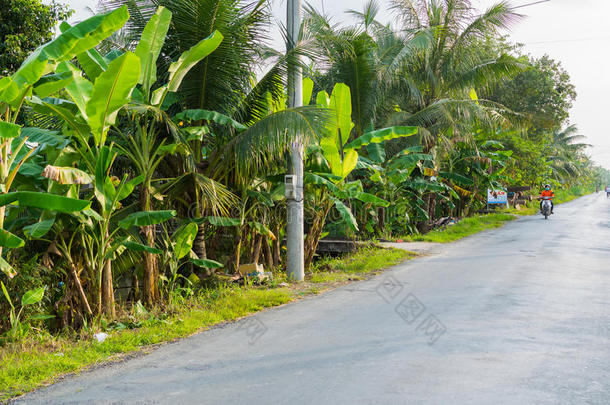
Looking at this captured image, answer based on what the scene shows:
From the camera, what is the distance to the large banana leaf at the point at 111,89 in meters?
5.73

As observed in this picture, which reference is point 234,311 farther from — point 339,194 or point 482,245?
point 482,245

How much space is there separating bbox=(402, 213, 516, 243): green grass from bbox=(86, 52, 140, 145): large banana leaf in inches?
429

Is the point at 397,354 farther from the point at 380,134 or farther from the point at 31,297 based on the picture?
the point at 380,134

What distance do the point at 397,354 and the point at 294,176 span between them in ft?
14.6

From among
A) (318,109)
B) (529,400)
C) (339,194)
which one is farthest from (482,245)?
(529,400)

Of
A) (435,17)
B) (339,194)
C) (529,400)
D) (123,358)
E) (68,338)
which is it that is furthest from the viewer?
(435,17)

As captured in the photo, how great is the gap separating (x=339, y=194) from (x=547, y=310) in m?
4.48

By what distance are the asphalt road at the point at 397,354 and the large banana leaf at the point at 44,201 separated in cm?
158

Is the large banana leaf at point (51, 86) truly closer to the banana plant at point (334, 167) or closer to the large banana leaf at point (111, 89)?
the large banana leaf at point (111, 89)

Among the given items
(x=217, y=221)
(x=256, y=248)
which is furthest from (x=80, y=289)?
Result: (x=256, y=248)

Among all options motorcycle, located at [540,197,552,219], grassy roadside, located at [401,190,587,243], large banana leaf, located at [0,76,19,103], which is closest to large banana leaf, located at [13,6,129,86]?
large banana leaf, located at [0,76,19,103]

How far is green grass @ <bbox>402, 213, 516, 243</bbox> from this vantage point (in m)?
15.8

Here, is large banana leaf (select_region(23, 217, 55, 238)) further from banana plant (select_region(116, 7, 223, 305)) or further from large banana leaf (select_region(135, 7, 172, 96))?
large banana leaf (select_region(135, 7, 172, 96))

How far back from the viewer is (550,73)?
31062 millimetres
